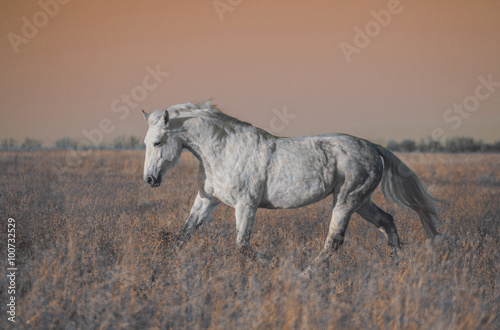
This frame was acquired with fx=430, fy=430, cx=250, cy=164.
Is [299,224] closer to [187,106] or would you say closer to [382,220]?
[382,220]

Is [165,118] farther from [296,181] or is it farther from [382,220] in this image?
[382,220]

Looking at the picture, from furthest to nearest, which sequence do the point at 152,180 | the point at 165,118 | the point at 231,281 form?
the point at 152,180
the point at 165,118
the point at 231,281

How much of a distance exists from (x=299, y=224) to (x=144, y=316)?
4.26 meters

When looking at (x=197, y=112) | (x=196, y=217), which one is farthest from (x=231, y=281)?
(x=197, y=112)

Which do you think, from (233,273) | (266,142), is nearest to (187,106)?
(266,142)

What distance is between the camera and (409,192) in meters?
5.79

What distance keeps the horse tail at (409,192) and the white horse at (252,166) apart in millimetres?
418

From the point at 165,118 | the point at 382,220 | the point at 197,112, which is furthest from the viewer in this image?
the point at 382,220

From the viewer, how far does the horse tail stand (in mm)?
5680

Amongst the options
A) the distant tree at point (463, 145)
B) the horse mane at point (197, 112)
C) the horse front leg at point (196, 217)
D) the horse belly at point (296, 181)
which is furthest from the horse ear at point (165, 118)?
the distant tree at point (463, 145)

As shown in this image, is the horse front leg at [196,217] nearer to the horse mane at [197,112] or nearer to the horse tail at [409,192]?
the horse mane at [197,112]

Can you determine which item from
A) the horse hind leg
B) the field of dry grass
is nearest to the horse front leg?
the field of dry grass

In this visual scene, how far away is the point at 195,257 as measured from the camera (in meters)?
4.27

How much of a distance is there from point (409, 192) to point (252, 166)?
93.2 inches
